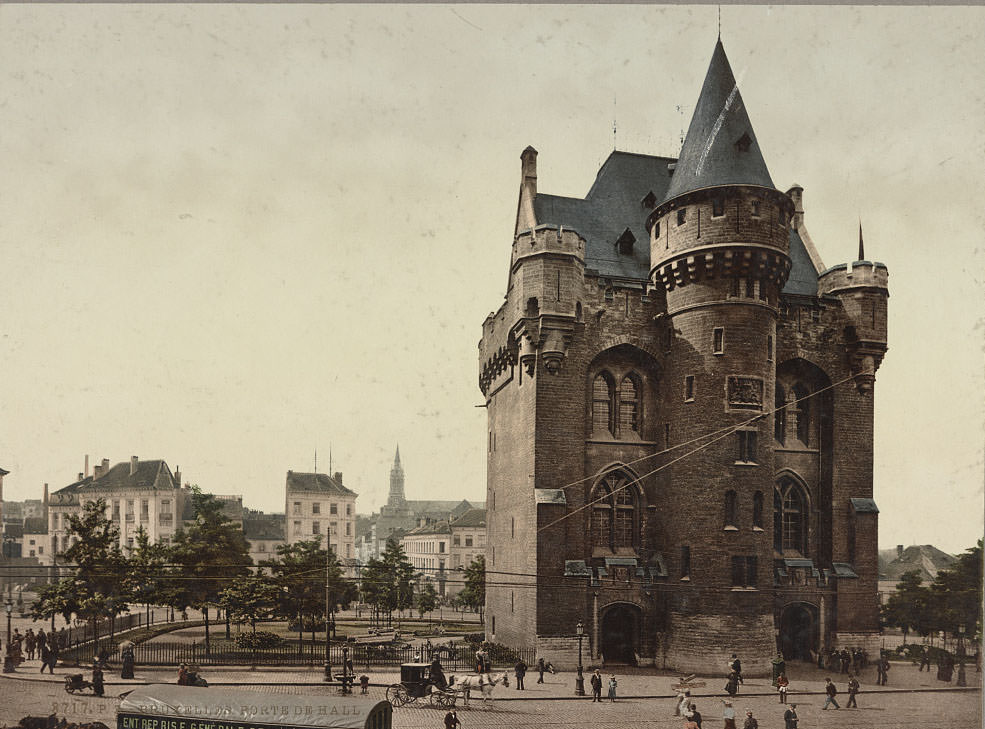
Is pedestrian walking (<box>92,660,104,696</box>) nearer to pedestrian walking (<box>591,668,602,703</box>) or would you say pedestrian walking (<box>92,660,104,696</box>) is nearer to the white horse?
the white horse

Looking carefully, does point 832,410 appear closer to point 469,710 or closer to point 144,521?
point 469,710

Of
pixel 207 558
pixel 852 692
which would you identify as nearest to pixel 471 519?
pixel 207 558

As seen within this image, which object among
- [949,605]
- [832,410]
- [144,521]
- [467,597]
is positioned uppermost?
[832,410]

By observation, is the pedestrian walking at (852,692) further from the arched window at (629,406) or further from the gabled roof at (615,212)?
the gabled roof at (615,212)

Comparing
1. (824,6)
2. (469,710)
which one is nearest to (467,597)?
(469,710)

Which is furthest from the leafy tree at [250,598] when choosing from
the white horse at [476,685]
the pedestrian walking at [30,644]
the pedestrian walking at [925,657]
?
the pedestrian walking at [925,657]

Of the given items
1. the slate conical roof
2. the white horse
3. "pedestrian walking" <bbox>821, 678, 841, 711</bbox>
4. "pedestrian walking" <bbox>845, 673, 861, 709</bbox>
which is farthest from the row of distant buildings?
the slate conical roof
